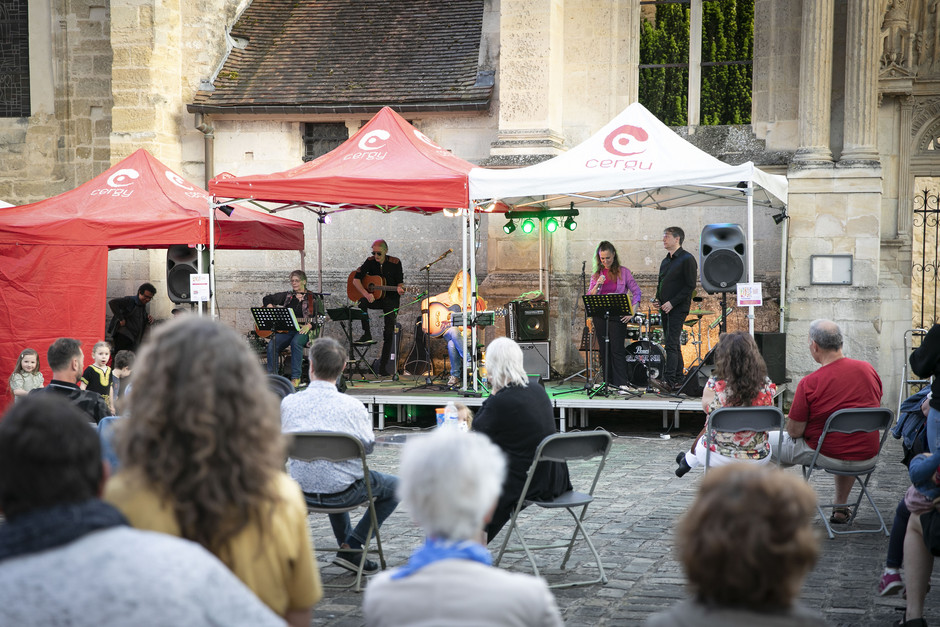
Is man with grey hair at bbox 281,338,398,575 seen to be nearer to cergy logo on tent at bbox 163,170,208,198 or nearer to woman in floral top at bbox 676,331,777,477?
woman in floral top at bbox 676,331,777,477

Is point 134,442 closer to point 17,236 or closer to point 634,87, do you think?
point 17,236

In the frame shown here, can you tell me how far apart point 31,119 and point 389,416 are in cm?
1016

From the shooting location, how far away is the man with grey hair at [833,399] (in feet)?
→ 21.3

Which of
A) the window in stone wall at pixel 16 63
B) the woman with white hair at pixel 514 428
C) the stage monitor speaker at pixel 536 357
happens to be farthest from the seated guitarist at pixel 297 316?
the window in stone wall at pixel 16 63

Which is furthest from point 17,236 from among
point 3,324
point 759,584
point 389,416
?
point 759,584

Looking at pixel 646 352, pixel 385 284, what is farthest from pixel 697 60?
pixel 385 284

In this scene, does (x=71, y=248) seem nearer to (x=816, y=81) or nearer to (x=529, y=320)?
(x=529, y=320)

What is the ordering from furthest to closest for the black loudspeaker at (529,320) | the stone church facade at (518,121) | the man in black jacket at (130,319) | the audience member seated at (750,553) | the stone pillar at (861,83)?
the man in black jacket at (130,319) < the stone church facade at (518,121) < the stone pillar at (861,83) < the black loudspeaker at (529,320) < the audience member seated at (750,553)

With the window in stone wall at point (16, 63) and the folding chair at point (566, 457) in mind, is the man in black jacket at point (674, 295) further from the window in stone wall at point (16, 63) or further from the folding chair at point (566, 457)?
the window in stone wall at point (16, 63)

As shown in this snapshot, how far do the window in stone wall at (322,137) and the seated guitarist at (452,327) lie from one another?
4259 millimetres

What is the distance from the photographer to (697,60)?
1476 centimetres

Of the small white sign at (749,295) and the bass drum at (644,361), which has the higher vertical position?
the small white sign at (749,295)

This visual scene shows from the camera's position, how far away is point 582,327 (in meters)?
14.7

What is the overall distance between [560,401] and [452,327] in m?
2.04
